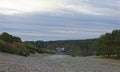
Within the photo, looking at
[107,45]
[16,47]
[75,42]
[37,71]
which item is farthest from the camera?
[75,42]

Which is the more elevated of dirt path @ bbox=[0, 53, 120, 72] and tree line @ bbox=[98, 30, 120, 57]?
tree line @ bbox=[98, 30, 120, 57]

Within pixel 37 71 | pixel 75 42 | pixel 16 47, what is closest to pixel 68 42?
pixel 75 42

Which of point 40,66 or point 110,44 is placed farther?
point 110,44

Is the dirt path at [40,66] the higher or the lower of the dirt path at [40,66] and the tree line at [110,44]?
the lower

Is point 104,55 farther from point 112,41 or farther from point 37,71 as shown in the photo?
point 37,71

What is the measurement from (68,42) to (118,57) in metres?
39.8

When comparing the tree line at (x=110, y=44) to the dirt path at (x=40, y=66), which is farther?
the tree line at (x=110, y=44)

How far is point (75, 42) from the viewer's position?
113 meters

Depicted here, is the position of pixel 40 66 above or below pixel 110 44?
below

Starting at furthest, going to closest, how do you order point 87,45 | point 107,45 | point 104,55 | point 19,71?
point 87,45
point 104,55
point 107,45
point 19,71

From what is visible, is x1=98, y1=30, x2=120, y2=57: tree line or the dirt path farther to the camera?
x1=98, y1=30, x2=120, y2=57: tree line

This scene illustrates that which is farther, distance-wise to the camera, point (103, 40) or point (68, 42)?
point (68, 42)

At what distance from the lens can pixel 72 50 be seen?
107188 millimetres

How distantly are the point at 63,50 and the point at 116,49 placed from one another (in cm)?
4059
